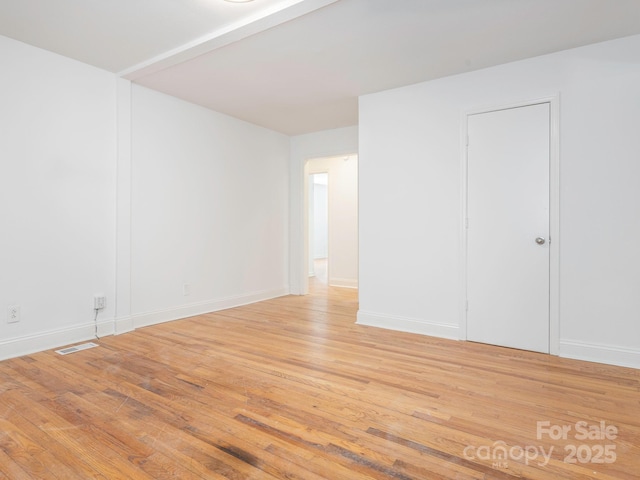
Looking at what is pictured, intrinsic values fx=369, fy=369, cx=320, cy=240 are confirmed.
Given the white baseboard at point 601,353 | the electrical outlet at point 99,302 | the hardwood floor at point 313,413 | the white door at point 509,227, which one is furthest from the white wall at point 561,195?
the electrical outlet at point 99,302

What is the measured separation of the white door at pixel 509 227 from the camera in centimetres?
311

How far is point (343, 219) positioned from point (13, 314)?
5018 millimetres

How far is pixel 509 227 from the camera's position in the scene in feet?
10.7

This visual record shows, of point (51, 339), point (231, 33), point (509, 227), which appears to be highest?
point (231, 33)

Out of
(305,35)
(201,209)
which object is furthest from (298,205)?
(305,35)

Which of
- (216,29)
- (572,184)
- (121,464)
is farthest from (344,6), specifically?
(121,464)

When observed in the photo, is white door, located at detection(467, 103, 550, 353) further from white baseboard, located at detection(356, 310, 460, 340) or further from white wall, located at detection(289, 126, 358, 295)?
white wall, located at detection(289, 126, 358, 295)

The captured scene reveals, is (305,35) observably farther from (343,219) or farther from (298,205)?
(343,219)

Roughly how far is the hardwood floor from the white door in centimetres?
26

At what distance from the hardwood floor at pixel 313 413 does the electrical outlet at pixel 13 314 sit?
0.33 meters

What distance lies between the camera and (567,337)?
3006mm

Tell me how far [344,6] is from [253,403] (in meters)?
2.56

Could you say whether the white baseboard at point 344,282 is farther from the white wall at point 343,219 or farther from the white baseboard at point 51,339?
the white baseboard at point 51,339

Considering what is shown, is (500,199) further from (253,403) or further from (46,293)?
(46,293)
